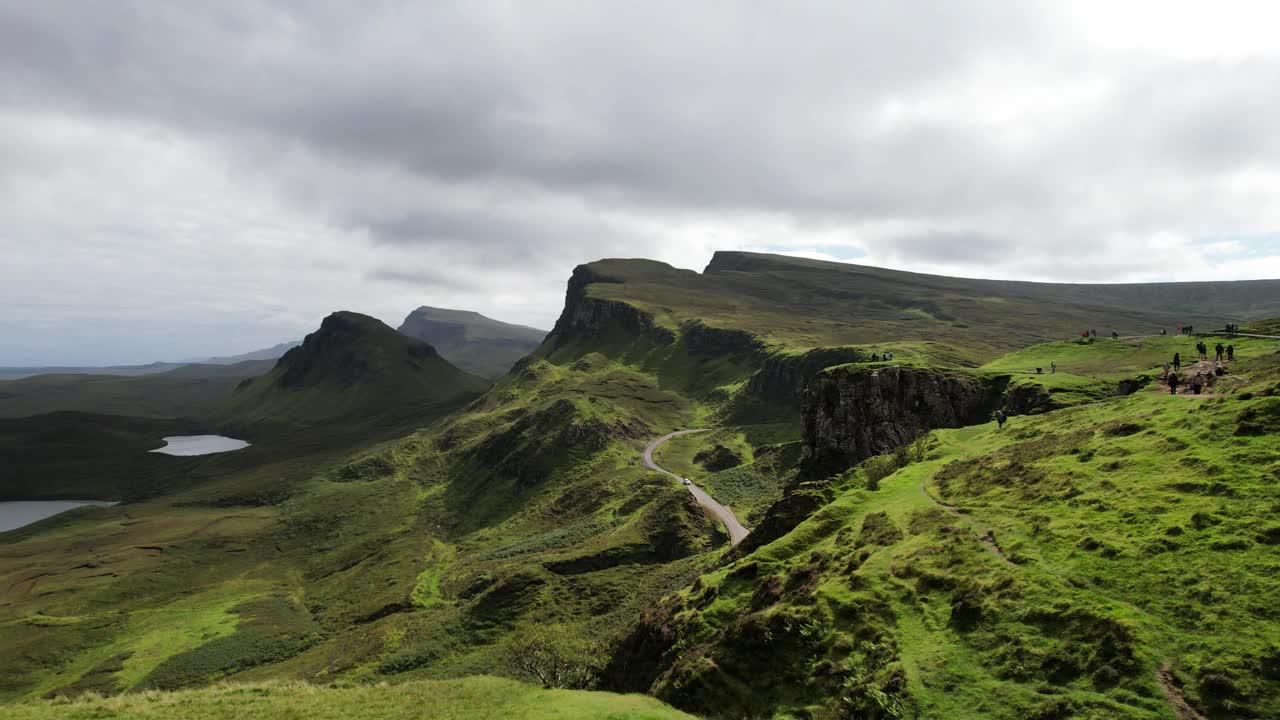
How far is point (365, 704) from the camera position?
1435 inches

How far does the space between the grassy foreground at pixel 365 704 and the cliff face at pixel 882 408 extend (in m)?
58.4

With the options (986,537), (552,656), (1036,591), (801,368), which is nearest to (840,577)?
(986,537)

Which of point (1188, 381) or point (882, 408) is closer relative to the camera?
point (1188, 381)

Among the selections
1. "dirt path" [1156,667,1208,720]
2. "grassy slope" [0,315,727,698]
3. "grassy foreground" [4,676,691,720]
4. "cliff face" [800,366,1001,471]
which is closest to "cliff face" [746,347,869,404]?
"grassy slope" [0,315,727,698]

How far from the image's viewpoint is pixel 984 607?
2705cm

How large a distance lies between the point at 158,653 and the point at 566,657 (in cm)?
9153

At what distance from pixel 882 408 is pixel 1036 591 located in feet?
186

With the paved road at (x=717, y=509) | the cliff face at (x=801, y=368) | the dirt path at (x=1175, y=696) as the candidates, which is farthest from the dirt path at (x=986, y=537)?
the cliff face at (x=801, y=368)

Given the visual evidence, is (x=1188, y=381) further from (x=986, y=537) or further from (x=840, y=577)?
(x=840, y=577)

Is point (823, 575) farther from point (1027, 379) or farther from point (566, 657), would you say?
point (1027, 379)

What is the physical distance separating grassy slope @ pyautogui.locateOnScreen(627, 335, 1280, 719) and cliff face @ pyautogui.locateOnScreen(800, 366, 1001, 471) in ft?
104

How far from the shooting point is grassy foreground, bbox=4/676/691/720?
31.4 metres

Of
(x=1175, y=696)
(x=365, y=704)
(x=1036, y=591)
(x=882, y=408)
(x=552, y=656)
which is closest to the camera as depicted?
(x=1175, y=696)

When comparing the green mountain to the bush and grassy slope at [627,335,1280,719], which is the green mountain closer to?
grassy slope at [627,335,1280,719]
